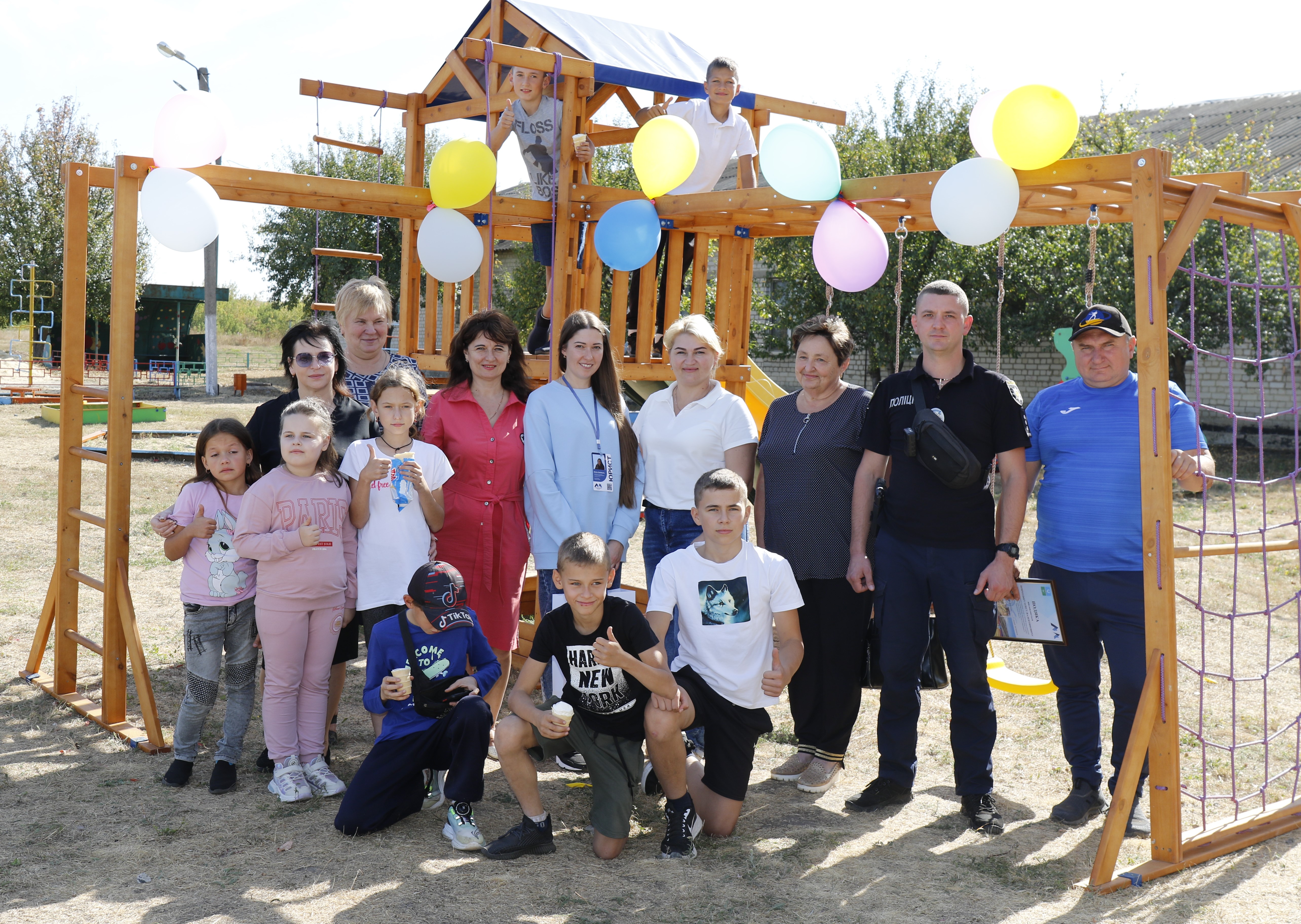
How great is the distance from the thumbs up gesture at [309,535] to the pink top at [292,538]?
21mm

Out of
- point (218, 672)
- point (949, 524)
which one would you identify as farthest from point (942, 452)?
point (218, 672)

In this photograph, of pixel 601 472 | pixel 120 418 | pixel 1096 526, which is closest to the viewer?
pixel 1096 526

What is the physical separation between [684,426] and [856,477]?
2.31 feet

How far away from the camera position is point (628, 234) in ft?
15.8

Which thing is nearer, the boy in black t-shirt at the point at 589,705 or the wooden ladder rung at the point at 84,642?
the boy in black t-shirt at the point at 589,705

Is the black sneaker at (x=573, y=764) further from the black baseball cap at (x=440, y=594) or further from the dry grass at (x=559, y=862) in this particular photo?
the black baseball cap at (x=440, y=594)

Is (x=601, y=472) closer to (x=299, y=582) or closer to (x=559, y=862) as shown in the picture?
(x=299, y=582)

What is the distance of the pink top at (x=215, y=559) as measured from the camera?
3832mm

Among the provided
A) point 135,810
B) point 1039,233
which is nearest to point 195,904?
point 135,810

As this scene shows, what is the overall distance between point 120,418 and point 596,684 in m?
2.46

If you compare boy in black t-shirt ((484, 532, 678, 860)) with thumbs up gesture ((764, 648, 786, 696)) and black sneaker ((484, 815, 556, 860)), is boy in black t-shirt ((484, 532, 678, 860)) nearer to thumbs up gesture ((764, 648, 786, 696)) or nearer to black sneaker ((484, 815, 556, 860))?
black sneaker ((484, 815, 556, 860))

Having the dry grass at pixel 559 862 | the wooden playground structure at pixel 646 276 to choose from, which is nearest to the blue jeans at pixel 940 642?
the dry grass at pixel 559 862

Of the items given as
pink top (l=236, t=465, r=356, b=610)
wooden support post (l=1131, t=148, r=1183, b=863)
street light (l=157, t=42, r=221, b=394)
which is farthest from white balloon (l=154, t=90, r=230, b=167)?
street light (l=157, t=42, r=221, b=394)

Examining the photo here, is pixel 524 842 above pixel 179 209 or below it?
below
